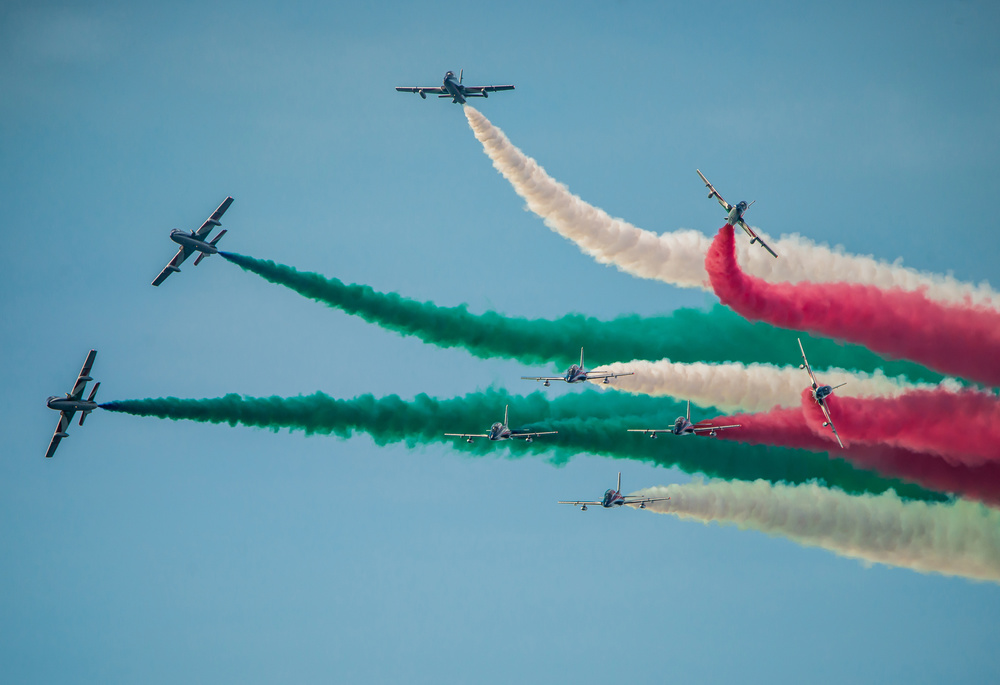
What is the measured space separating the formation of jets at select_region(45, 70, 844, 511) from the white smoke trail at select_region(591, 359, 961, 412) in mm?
665

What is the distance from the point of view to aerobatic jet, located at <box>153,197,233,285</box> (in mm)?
59688

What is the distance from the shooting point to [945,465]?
52562 mm

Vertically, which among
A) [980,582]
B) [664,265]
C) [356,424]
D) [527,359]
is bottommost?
[980,582]

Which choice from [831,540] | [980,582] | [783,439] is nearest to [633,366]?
[783,439]

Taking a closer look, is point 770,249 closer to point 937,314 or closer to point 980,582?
point 937,314

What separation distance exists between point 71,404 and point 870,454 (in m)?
36.0

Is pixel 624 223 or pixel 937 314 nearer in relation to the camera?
pixel 937 314

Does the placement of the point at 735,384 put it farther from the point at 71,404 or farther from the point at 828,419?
the point at 71,404

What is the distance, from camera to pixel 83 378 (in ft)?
200

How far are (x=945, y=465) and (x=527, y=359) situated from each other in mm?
17859

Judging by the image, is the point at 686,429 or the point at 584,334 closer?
the point at 686,429

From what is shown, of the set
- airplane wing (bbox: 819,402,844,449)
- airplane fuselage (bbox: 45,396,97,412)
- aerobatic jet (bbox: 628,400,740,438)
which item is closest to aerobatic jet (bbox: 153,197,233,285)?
airplane fuselage (bbox: 45,396,97,412)

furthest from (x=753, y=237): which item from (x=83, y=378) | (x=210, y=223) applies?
(x=83, y=378)

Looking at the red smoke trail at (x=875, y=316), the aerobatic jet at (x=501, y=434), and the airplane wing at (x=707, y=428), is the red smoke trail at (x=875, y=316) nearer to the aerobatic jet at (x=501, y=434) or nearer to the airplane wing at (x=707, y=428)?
the airplane wing at (x=707, y=428)
